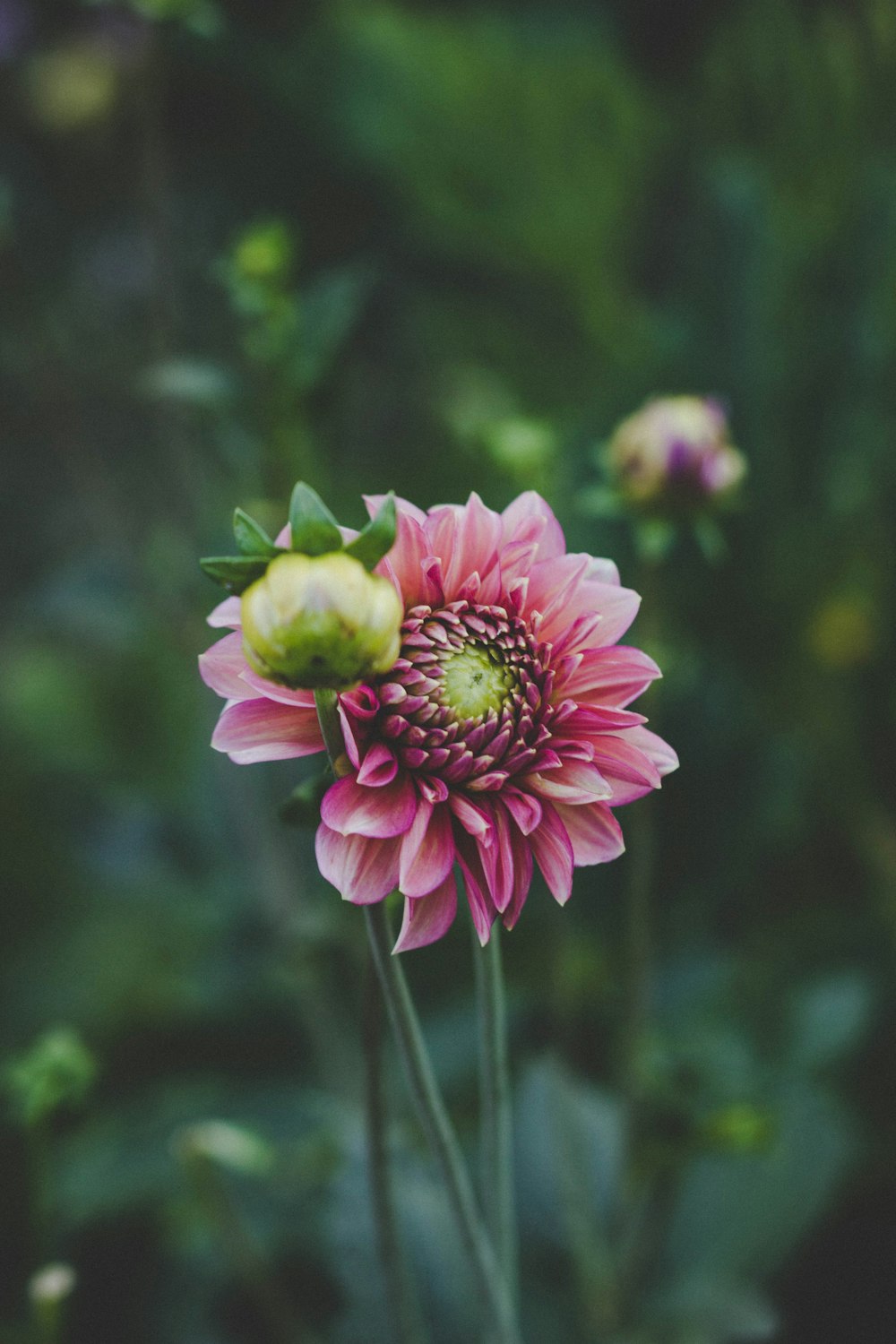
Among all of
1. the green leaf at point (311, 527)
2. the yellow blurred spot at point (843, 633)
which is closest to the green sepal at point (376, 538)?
the green leaf at point (311, 527)

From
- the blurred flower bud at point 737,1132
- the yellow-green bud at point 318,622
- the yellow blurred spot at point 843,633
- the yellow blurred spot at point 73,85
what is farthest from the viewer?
the yellow blurred spot at point 73,85

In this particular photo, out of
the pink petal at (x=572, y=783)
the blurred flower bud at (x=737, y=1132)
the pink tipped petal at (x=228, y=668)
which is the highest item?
the pink tipped petal at (x=228, y=668)

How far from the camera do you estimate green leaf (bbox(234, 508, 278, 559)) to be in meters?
0.29

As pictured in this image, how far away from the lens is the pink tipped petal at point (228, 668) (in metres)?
0.31

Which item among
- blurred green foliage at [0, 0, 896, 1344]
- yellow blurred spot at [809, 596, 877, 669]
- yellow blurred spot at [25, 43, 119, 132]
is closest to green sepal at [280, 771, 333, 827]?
blurred green foliage at [0, 0, 896, 1344]

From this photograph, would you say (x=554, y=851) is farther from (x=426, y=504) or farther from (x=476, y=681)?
(x=426, y=504)

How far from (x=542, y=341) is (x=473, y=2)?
70 centimetres

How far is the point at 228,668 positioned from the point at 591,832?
117 millimetres

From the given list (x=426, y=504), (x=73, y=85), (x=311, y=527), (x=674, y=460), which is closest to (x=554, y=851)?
(x=311, y=527)

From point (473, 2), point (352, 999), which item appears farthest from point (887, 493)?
point (473, 2)

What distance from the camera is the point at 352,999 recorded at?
3.05 ft

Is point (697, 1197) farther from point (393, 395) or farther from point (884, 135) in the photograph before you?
point (393, 395)

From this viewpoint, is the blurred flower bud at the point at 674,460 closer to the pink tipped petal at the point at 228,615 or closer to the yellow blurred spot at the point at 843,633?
the pink tipped petal at the point at 228,615

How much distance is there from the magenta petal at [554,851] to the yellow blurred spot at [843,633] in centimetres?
88
